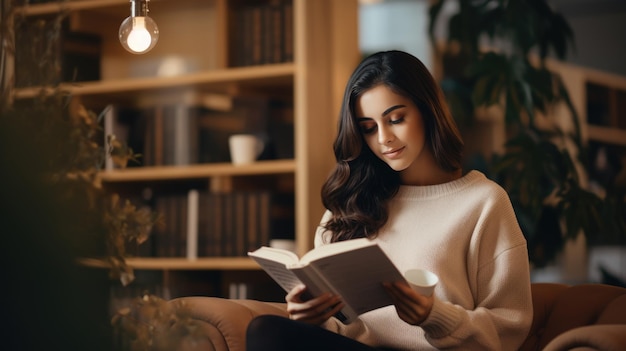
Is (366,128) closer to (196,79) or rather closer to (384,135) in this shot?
(384,135)

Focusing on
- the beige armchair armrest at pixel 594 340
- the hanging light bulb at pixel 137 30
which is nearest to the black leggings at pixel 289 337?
the beige armchair armrest at pixel 594 340

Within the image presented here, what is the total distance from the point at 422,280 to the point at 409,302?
0.24ft

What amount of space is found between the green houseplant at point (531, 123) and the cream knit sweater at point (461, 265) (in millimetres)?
1193

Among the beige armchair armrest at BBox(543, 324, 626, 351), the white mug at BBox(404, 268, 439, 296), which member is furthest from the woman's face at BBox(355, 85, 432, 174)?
the beige armchair armrest at BBox(543, 324, 626, 351)

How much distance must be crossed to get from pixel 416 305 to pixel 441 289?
0.26 metres

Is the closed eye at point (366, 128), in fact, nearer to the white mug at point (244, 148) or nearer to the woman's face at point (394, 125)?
the woman's face at point (394, 125)

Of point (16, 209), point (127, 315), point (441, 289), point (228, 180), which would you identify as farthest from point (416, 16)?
point (16, 209)

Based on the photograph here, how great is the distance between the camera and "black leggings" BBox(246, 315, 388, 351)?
1548 millimetres

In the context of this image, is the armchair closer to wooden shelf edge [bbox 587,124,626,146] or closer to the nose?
the nose

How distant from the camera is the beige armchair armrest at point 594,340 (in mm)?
1327

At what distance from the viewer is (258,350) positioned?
1558mm

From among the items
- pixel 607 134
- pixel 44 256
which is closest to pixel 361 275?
pixel 44 256

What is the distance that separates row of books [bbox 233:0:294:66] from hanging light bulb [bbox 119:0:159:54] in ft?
5.69

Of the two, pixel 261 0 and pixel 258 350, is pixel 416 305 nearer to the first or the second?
pixel 258 350
